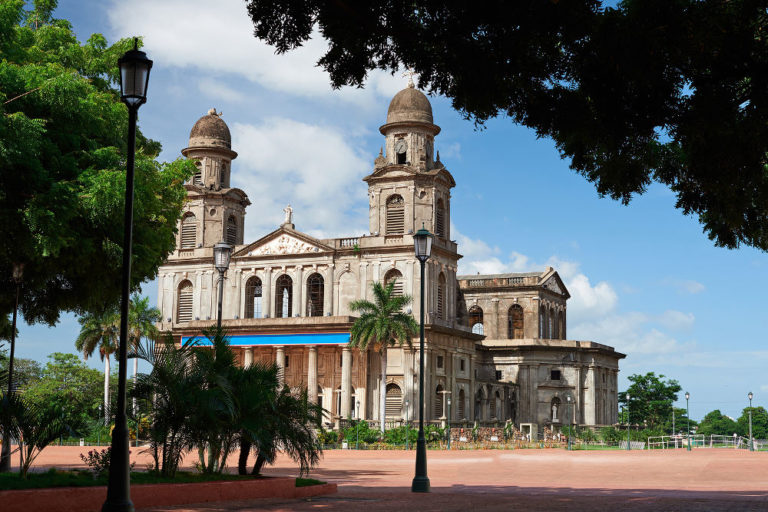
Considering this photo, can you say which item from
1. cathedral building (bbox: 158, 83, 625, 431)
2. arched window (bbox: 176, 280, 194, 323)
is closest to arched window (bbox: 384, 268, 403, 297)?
cathedral building (bbox: 158, 83, 625, 431)

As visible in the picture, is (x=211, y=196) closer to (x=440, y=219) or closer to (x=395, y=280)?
(x=395, y=280)

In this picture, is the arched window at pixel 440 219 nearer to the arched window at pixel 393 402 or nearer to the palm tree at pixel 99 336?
the arched window at pixel 393 402

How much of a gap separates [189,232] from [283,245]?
785cm

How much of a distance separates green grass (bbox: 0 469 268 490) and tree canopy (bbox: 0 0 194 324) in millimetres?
5336

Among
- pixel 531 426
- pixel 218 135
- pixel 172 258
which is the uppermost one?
pixel 218 135

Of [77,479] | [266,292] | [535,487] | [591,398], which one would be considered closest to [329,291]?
[266,292]

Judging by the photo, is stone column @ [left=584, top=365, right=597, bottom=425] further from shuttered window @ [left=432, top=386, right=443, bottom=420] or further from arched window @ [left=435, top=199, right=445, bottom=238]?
arched window @ [left=435, top=199, right=445, bottom=238]

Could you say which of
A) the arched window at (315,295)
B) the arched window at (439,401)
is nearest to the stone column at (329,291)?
the arched window at (315,295)

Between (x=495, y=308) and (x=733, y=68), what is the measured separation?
214 feet

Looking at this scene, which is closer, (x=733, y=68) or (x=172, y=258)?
(x=733, y=68)

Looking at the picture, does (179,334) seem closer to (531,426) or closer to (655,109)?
(531,426)

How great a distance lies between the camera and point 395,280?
57344 mm

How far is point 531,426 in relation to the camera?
198ft

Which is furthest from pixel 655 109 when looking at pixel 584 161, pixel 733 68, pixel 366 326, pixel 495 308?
pixel 495 308
